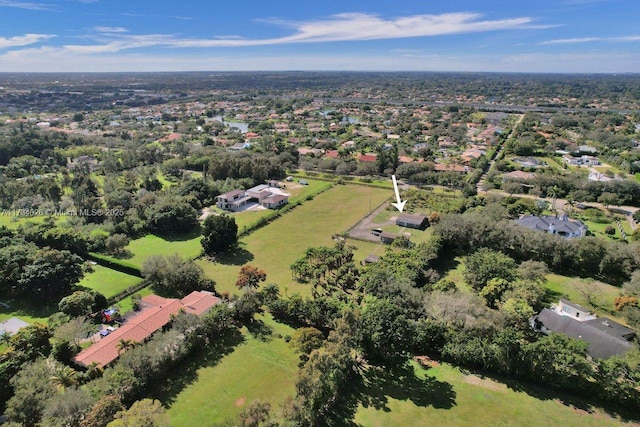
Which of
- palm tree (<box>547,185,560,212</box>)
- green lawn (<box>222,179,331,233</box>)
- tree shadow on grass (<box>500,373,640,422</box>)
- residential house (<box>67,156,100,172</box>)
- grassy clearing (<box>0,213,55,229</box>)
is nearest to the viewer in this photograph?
tree shadow on grass (<box>500,373,640,422</box>)

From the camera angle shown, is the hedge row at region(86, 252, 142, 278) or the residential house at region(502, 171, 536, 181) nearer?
the hedge row at region(86, 252, 142, 278)

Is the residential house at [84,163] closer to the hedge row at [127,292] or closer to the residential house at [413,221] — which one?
the hedge row at [127,292]

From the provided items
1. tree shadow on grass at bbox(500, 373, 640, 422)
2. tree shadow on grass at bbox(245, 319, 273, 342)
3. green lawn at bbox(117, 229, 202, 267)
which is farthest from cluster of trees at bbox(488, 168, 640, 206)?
tree shadow on grass at bbox(245, 319, 273, 342)

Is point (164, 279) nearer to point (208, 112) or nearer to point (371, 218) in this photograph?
point (371, 218)

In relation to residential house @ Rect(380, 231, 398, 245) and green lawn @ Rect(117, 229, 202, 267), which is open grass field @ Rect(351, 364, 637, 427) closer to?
residential house @ Rect(380, 231, 398, 245)

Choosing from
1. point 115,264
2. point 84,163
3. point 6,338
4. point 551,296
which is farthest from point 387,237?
point 84,163

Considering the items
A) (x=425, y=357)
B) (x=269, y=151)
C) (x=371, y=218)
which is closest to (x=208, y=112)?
(x=269, y=151)
